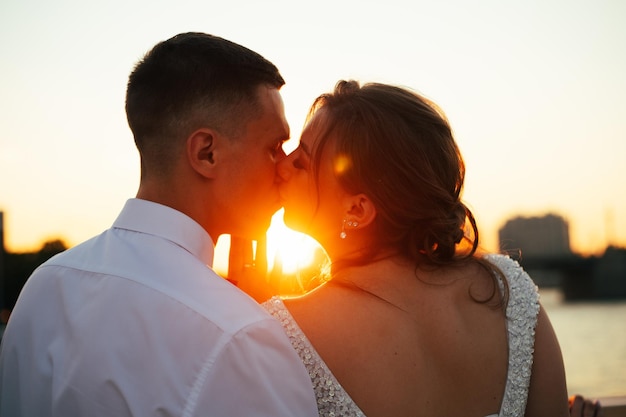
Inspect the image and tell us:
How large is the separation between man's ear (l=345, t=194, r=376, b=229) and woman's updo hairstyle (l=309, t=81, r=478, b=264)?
2 centimetres

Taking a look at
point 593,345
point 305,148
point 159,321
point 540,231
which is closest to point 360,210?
point 305,148

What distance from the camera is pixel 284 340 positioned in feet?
5.26

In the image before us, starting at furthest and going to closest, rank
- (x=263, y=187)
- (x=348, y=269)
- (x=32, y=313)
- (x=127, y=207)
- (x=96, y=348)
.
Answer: (x=263, y=187) < (x=348, y=269) < (x=127, y=207) < (x=32, y=313) < (x=96, y=348)

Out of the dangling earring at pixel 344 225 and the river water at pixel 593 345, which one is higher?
the dangling earring at pixel 344 225

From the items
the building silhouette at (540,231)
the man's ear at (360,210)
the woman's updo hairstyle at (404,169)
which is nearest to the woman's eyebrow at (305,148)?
the woman's updo hairstyle at (404,169)

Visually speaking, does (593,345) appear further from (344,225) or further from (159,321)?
(159,321)

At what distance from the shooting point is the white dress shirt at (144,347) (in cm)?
149

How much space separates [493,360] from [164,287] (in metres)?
1.09

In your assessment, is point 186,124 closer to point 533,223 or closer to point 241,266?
point 241,266

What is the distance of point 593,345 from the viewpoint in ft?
100

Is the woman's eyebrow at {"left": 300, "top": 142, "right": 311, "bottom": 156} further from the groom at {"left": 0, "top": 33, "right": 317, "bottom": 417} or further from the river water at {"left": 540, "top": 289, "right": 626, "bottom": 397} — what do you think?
the river water at {"left": 540, "top": 289, "right": 626, "bottom": 397}

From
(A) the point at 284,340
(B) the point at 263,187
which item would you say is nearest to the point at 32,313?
(A) the point at 284,340

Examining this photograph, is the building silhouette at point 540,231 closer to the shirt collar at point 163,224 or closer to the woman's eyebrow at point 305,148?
the woman's eyebrow at point 305,148

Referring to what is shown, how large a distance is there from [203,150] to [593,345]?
32381 mm
